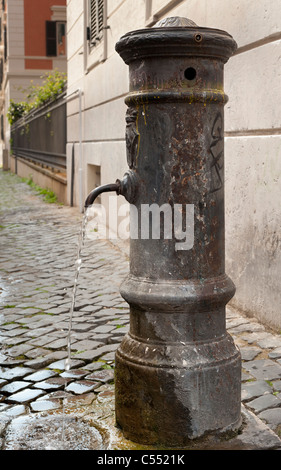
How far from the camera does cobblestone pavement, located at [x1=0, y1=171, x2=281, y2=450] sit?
3.21 meters

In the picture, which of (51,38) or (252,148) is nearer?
(252,148)

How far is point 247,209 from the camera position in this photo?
4.71 meters

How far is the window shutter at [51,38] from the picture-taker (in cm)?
3102

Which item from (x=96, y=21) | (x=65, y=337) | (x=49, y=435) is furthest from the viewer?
(x=96, y=21)

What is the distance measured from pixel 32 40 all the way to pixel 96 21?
874 inches

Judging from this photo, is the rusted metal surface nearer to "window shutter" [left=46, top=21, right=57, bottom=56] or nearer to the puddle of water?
the puddle of water

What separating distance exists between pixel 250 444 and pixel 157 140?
1.27 metres

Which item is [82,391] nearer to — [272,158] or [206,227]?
[206,227]

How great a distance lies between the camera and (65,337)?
4.29 meters

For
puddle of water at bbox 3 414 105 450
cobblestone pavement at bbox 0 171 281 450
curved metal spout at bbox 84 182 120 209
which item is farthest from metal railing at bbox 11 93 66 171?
puddle of water at bbox 3 414 105 450

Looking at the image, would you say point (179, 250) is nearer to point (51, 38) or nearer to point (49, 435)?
point (49, 435)

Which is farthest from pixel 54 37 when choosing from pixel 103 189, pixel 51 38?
pixel 103 189
